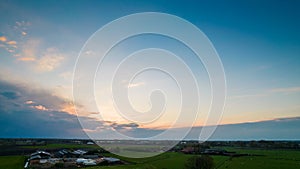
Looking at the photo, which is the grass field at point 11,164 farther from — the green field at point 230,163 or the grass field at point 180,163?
Result: the green field at point 230,163

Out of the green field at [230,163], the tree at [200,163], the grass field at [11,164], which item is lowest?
the green field at [230,163]

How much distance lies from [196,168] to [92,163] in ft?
64.8

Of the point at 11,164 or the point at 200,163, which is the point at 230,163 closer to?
the point at 200,163

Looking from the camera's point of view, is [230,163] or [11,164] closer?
→ [11,164]

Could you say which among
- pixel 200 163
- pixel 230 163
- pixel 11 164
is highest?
pixel 200 163

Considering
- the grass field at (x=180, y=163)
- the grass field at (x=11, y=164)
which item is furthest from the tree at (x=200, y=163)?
the grass field at (x=11, y=164)

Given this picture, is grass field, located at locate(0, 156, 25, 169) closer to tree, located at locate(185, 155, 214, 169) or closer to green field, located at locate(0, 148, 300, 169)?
green field, located at locate(0, 148, 300, 169)

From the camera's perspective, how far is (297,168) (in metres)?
35.8

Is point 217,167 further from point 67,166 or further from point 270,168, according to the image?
point 67,166

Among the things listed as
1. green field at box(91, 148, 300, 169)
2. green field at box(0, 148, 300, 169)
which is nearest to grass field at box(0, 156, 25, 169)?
green field at box(0, 148, 300, 169)

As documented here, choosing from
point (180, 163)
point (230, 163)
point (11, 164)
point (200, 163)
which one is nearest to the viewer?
point (200, 163)

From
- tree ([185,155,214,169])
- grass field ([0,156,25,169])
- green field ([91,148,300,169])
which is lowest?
green field ([91,148,300,169])

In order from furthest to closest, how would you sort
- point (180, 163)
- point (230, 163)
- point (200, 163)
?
point (230, 163), point (180, 163), point (200, 163)

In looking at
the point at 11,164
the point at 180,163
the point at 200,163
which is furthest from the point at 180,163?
the point at 11,164
